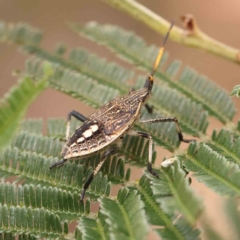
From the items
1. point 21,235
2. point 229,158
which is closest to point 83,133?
point 21,235

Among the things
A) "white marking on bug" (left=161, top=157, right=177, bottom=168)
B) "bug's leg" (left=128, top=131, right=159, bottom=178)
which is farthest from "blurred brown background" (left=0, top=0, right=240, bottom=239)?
"white marking on bug" (left=161, top=157, right=177, bottom=168)

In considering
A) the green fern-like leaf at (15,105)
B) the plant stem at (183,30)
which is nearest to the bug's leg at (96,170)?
the green fern-like leaf at (15,105)

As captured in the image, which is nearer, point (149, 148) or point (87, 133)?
point (149, 148)

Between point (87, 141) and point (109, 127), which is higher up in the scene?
point (109, 127)

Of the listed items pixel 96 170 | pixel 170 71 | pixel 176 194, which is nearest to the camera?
pixel 176 194

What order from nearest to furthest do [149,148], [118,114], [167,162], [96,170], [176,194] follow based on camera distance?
[176,194] → [167,162] → [96,170] → [149,148] → [118,114]

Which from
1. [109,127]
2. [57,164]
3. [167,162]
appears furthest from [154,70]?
[57,164]

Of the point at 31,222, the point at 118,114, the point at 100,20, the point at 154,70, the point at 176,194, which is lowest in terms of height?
the point at 31,222

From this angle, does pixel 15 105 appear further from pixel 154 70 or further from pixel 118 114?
pixel 154 70

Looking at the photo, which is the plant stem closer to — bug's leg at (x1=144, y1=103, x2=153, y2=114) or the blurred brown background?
bug's leg at (x1=144, y1=103, x2=153, y2=114)

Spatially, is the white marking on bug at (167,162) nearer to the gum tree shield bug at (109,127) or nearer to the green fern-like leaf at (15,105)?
the gum tree shield bug at (109,127)
